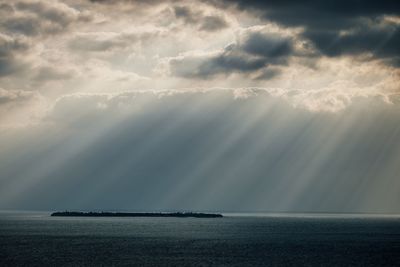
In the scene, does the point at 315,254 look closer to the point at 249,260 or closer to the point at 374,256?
the point at 374,256

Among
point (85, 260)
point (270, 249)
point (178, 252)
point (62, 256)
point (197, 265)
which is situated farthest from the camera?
point (270, 249)

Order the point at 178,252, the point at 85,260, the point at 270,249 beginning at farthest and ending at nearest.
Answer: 1. the point at 270,249
2. the point at 178,252
3. the point at 85,260

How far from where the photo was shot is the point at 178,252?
320 ft

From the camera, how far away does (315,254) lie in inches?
3738

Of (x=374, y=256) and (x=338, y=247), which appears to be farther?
(x=338, y=247)

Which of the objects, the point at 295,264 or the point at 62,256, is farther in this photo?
the point at 62,256

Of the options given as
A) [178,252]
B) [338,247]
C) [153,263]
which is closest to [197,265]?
[153,263]

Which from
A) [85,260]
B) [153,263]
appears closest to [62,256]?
[85,260]

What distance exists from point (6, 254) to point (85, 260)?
55.9ft

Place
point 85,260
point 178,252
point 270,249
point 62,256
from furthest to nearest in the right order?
1. point 270,249
2. point 178,252
3. point 62,256
4. point 85,260

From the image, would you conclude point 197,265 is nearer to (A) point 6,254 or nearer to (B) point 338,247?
(A) point 6,254

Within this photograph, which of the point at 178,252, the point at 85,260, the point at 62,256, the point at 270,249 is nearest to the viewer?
the point at 85,260

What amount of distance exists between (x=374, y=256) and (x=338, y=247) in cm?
1911

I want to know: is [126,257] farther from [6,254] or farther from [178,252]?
[6,254]
